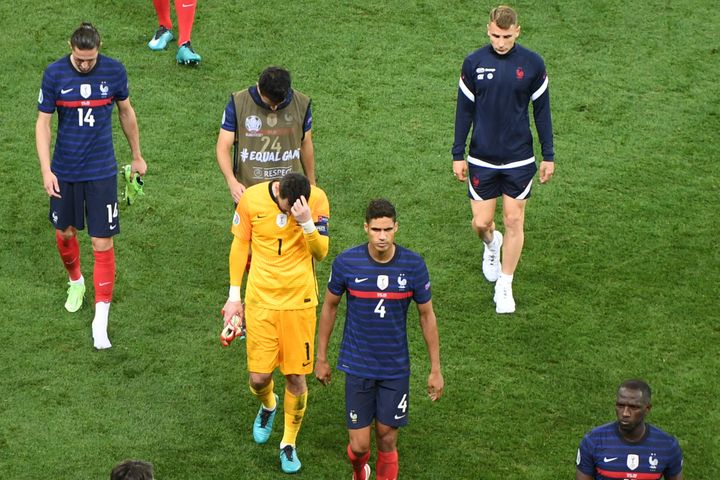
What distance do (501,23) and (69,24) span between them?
671 cm

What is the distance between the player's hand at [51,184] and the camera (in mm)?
9930

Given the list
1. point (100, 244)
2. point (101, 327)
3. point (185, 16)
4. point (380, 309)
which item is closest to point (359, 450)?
point (380, 309)

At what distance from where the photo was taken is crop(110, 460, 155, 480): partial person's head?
566cm

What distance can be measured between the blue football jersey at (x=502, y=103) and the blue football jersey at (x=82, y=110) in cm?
268

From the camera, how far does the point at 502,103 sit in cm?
1052

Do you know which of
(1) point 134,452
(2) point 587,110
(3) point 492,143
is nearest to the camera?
(1) point 134,452

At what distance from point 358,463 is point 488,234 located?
318 centimetres

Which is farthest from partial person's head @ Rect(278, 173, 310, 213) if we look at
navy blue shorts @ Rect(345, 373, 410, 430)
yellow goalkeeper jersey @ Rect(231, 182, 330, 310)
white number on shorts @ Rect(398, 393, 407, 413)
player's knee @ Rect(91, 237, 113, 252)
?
player's knee @ Rect(91, 237, 113, 252)

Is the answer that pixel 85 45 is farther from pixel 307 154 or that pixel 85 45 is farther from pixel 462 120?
pixel 462 120

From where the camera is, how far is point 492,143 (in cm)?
1060

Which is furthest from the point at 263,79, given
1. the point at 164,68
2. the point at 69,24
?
the point at 69,24

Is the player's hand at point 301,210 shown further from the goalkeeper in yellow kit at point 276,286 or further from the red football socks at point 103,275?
the red football socks at point 103,275

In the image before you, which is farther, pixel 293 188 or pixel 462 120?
pixel 462 120

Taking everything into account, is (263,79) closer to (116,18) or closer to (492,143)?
(492,143)
